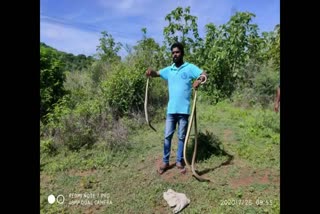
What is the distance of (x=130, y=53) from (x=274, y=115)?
1.51 metres

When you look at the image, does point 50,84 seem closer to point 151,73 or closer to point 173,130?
point 151,73

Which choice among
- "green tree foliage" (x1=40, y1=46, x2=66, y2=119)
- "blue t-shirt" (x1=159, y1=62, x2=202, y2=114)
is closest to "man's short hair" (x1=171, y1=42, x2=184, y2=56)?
"blue t-shirt" (x1=159, y1=62, x2=202, y2=114)

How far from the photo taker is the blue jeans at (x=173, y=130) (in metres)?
3.73

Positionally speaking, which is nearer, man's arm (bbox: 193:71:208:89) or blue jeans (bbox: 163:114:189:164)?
man's arm (bbox: 193:71:208:89)

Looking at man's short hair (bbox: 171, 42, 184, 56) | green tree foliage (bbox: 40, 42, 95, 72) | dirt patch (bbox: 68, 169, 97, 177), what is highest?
man's short hair (bbox: 171, 42, 184, 56)

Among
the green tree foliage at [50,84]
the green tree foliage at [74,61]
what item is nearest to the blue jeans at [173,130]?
the green tree foliage at [74,61]

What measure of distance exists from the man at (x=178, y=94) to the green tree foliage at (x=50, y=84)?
102 cm

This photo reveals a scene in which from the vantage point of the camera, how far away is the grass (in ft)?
11.4

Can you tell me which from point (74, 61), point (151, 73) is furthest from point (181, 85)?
point (74, 61)

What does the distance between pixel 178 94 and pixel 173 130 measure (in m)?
0.33

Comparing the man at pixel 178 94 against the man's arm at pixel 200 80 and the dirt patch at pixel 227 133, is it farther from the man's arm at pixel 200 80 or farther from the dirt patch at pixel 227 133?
the dirt patch at pixel 227 133

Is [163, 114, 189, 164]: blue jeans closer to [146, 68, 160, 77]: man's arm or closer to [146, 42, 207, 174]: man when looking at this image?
[146, 42, 207, 174]: man

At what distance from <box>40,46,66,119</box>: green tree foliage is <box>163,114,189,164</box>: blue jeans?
1.21 m
